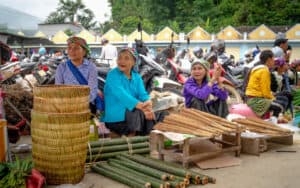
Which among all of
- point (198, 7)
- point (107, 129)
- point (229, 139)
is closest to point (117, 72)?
point (107, 129)

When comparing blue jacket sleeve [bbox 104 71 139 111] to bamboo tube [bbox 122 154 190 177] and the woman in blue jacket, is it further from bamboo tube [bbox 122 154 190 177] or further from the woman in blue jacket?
bamboo tube [bbox 122 154 190 177]

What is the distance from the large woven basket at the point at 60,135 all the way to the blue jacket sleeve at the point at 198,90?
7.05ft

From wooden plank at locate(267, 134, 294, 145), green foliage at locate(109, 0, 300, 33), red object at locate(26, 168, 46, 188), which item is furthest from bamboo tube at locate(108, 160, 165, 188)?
green foliage at locate(109, 0, 300, 33)

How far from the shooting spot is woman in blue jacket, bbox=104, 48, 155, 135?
196 inches

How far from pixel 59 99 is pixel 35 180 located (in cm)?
72

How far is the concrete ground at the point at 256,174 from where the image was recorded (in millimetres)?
3648

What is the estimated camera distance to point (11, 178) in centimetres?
316

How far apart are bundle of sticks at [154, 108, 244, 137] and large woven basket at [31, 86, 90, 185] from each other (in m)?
1.07

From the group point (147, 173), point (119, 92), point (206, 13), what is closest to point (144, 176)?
point (147, 173)

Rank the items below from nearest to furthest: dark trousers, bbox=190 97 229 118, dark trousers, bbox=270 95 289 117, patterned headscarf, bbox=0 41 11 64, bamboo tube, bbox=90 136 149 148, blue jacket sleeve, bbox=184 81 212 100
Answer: bamboo tube, bbox=90 136 149 148
patterned headscarf, bbox=0 41 11 64
blue jacket sleeve, bbox=184 81 212 100
dark trousers, bbox=190 97 229 118
dark trousers, bbox=270 95 289 117

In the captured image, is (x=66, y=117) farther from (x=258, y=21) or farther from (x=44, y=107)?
(x=258, y=21)

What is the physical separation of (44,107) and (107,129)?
1.91m

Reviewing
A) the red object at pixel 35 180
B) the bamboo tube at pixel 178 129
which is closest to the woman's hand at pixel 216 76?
the bamboo tube at pixel 178 129

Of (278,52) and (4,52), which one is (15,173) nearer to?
(4,52)
